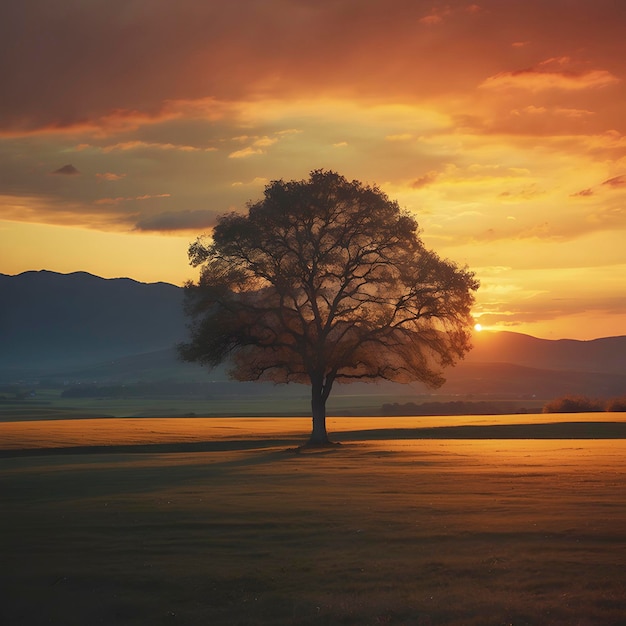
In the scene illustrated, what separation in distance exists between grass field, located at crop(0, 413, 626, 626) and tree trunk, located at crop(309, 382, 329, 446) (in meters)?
17.5

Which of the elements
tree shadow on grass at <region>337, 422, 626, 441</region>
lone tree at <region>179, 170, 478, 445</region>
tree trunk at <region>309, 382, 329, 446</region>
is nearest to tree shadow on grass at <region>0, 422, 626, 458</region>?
tree shadow on grass at <region>337, 422, 626, 441</region>

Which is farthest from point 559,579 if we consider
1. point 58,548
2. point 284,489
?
point 284,489

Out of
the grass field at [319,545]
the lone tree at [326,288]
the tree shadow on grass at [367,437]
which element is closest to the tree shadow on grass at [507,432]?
the tree shadow on grass at [367,437]

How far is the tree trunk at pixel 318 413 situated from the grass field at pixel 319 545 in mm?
17488

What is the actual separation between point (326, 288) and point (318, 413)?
8418 millimetres

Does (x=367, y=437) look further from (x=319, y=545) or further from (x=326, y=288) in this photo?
(x=319, y=545)

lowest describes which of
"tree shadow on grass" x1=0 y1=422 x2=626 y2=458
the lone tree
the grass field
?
"tree shadow on grass" x1=0 y1=422 x2=626 y2=458

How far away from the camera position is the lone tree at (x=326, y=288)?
52.4 m

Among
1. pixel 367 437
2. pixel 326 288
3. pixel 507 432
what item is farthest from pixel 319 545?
pixel 507 432

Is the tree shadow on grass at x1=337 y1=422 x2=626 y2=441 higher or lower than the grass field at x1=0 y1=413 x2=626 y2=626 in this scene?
lower

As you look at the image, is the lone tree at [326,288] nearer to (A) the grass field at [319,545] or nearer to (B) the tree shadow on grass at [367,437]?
(B) the tree shadow on grass at [367,437]

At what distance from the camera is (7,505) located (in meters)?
26.7

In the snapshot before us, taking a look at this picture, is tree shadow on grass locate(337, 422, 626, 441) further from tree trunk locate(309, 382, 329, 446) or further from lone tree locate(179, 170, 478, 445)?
lone tree locate(179, 170, 478, 445)

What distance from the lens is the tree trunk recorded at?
55.1 metres
